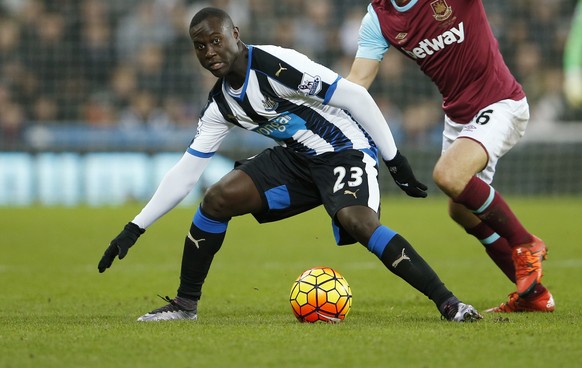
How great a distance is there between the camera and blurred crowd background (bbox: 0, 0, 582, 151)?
1778 centimetres

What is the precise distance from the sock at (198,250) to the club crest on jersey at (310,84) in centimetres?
99

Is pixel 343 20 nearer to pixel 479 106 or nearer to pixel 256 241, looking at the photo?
pixel 256 241

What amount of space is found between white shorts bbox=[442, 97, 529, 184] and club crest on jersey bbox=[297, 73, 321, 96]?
1.15 m

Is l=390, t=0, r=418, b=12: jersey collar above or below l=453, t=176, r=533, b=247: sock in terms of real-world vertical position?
above

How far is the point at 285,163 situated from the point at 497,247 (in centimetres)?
161

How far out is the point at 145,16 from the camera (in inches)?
755

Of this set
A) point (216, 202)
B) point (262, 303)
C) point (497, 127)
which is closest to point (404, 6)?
point (497, 127)

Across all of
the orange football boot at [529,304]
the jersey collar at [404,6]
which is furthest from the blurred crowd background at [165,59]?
the orange football boot at [529,304]

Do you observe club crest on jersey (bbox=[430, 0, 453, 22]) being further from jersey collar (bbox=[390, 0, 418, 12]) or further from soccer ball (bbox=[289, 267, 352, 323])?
soccer ball (bbox=[289, 267, 352, 323])

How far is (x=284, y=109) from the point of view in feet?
19.5

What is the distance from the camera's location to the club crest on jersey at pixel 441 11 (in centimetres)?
657

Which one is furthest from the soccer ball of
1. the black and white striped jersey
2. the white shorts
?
the white shorts

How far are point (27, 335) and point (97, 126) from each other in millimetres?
12297

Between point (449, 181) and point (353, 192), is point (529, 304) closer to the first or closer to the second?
point (449, 181)
